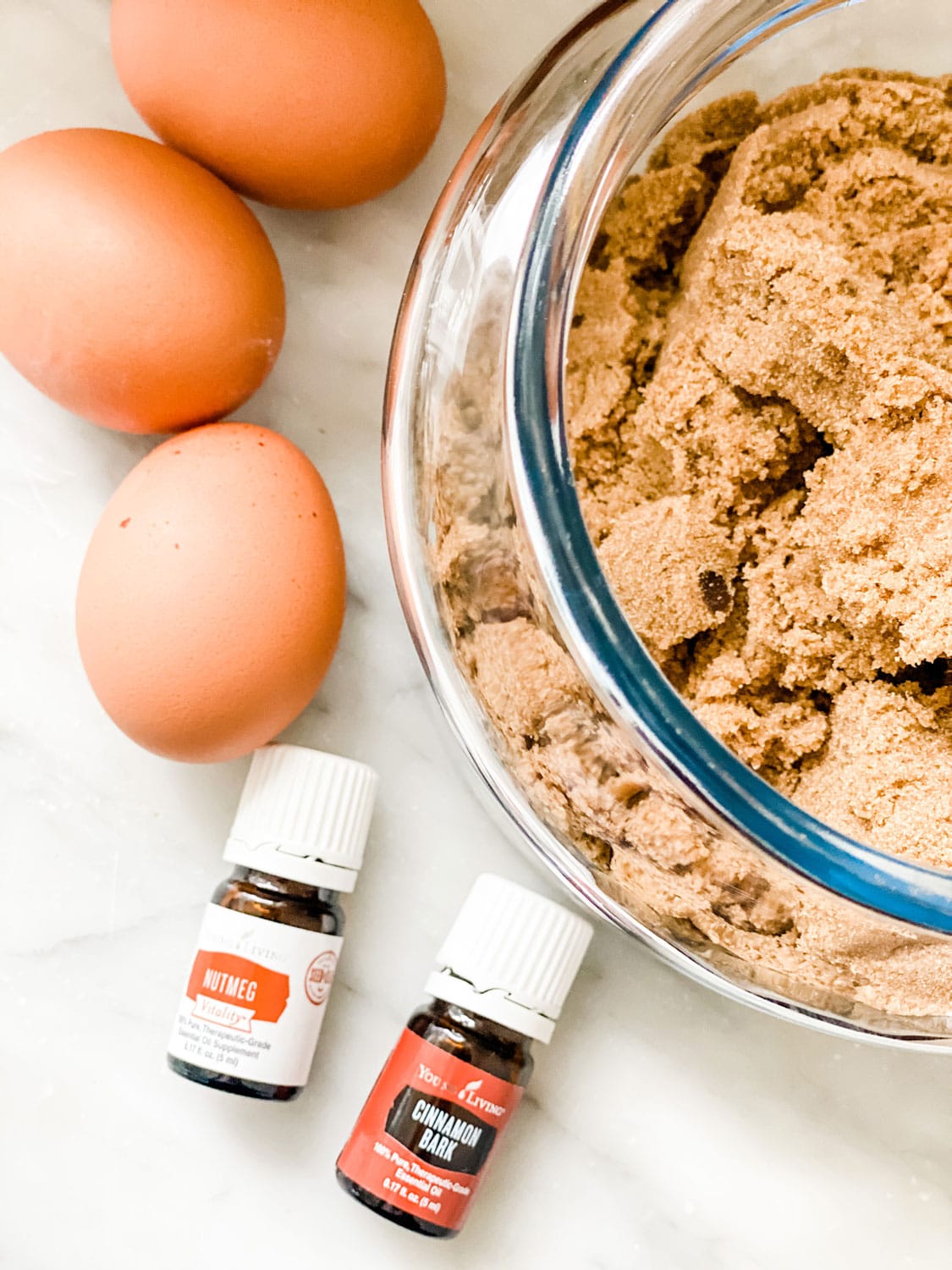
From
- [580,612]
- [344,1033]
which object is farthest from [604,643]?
[344,1033]

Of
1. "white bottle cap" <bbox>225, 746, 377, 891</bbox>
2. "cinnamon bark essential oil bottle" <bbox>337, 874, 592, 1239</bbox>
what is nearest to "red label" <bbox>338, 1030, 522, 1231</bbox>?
"cinnamon bark essential oil bottle" <bbox>337, 874, 592, 1239</bbox>

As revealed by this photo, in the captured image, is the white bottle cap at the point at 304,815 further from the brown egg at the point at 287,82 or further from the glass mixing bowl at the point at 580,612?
the brown egg at the point at 287,82

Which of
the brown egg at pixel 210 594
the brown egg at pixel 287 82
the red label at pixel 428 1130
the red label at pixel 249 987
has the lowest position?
the red label at pixel 428 1130

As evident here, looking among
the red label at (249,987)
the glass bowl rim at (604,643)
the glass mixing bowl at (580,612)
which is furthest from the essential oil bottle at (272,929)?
the glass bowl rim at (604,643)

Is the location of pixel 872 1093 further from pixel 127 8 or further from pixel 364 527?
pixel 127 8

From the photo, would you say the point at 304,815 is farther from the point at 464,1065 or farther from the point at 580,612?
the point at 580,612

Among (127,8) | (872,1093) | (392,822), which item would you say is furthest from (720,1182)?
(127,8)
